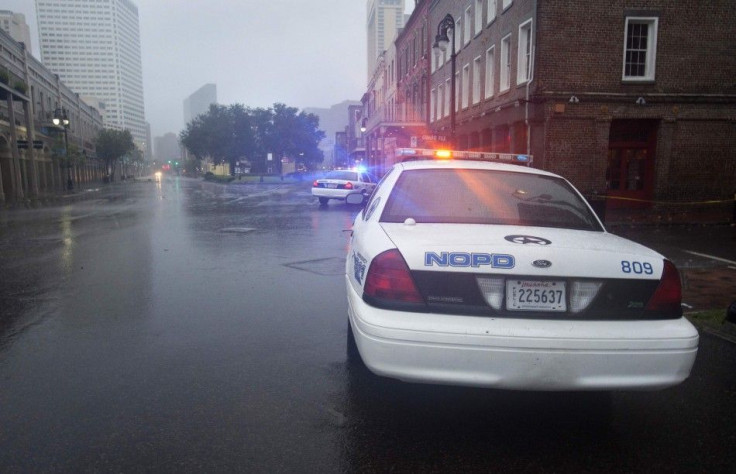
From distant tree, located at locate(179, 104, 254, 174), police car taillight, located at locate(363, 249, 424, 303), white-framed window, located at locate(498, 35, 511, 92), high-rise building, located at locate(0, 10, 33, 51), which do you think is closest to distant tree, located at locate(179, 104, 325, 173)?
distant tree, located at locate(179, 104, 254, 174)

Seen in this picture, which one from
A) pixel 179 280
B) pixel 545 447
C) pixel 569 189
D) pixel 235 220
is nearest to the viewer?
pixel 545 447

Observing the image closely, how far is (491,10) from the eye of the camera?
22875mm

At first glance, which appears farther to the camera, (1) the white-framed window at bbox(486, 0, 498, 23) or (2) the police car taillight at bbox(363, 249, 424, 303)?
(1) the white-framed window at bbox(486, 0, 498, 23)

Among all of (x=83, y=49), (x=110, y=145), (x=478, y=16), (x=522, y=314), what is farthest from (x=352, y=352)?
(x=83, y=49)

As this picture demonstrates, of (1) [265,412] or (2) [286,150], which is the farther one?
(2) [286,150]

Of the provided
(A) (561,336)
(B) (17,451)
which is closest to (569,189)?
(A) (561,336)

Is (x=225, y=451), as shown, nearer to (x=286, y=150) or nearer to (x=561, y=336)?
(x=561, y=336)

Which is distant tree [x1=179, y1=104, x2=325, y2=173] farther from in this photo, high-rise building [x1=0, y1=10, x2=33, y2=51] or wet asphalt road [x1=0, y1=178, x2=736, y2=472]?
wet asphalt road [x1=0, y1=178, x2=736, y2=472]

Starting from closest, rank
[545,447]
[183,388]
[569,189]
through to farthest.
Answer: [545,447], [183,388], [569,189]

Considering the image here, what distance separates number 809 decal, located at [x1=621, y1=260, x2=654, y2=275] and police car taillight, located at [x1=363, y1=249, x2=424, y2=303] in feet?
3.83

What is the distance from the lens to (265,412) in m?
3.50

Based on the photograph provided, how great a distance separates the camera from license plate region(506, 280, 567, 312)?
3.00 metres

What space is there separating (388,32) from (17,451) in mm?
191109

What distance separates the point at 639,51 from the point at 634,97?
159 centimetres
